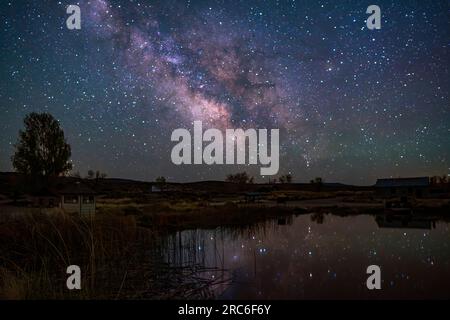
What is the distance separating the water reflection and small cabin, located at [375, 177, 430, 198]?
4350 centimetres

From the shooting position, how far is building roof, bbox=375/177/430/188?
224ft

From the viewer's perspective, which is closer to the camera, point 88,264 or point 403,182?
point 88,264

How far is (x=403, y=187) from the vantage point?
2734 inches

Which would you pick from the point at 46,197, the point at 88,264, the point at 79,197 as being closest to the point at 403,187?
the point at 79,197

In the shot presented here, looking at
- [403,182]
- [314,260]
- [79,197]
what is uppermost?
[403,182]

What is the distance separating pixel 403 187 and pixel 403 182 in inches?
82.3

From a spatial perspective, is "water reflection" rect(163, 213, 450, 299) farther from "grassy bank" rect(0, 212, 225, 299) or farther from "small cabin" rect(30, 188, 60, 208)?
"small cabin" rect(30, 188, 60, 208)

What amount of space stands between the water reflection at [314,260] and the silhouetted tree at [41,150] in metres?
36.5

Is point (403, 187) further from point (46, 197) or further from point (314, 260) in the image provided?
point (314, 260)

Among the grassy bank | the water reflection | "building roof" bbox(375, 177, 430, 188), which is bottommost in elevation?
the water reflection

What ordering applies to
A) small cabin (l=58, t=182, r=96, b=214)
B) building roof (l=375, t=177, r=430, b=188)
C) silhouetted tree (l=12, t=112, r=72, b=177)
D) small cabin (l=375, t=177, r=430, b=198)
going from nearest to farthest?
small cabin (l=58, t=182, r=96, b=214) → silhouetted tree (l=12, t=112, r=72, b=177) → small cabin (l=375, t=177, r=430, b=198) → building roof (l=375, t=177, r=430, b=188)

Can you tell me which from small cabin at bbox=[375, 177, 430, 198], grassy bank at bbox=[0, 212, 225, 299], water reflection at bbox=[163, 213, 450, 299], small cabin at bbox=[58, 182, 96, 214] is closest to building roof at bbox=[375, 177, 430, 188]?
small cabin at bbox=[375, 177, 430, 198]
